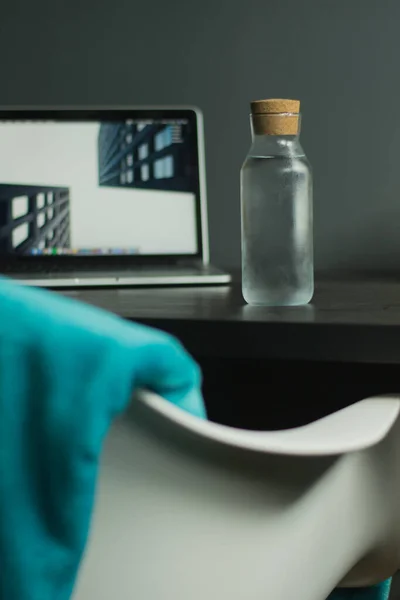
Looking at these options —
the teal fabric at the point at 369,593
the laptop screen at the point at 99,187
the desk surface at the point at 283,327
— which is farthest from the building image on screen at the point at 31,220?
the teal fabric at the point at 369,593

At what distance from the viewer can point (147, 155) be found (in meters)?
1.28

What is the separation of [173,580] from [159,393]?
0.15 metres

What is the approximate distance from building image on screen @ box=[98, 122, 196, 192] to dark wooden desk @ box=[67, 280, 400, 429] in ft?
1.08

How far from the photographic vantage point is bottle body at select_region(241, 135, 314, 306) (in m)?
0.87

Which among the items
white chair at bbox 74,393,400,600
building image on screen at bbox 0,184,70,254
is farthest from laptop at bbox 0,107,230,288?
white chair at bbox 74,393,400,600

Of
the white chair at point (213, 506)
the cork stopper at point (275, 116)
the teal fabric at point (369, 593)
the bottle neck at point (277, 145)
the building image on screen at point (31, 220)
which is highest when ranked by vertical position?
the cork stopper at point (275, 116)

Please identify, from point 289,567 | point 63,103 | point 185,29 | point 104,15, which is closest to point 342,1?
point 185,29

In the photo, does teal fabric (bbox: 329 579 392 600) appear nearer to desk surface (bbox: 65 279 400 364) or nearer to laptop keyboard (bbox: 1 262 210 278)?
desk surface (bbox: 65 279 400 364)

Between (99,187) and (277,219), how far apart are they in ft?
1.57

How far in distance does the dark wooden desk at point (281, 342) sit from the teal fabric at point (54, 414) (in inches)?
12.3

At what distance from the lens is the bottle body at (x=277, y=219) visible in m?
0.87

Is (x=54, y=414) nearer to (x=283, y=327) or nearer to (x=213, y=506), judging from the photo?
(x=213, y=506)

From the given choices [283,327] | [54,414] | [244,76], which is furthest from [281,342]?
[244,76]

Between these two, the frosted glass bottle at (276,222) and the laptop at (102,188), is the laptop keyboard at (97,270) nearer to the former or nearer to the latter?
the laptop at (102,188)
